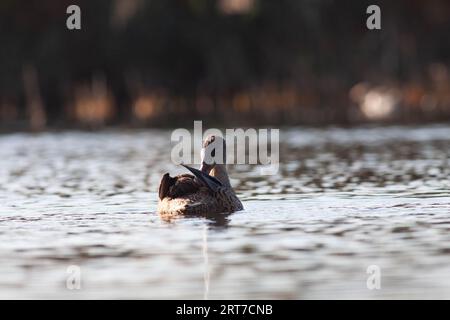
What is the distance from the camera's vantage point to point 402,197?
18531 mm

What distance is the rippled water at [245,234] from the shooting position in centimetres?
1198

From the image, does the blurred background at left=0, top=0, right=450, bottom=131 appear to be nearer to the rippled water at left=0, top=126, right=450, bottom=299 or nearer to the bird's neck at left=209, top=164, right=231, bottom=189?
the rippled water at left=0, top=126, right=450, bottom=299

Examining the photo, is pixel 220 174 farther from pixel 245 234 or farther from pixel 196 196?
pixel 245 234

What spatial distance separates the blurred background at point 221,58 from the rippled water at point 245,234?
2509 cm

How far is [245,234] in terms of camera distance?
14977mm

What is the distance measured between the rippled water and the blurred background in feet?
82.3

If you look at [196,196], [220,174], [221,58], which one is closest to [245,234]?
[196,196]

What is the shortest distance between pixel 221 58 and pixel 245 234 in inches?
1486

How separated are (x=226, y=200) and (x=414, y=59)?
123 feet

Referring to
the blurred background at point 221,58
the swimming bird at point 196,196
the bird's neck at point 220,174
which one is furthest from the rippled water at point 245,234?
the blurred background at point 221,58

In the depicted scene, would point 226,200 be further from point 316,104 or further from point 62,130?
point 316,104

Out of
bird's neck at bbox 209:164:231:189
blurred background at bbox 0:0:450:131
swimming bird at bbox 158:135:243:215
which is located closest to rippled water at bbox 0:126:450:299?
swimming bird at bbox 158:135:243:215

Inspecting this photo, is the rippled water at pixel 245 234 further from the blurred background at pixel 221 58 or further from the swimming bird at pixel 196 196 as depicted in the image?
the blurred background at pixel 221 58
